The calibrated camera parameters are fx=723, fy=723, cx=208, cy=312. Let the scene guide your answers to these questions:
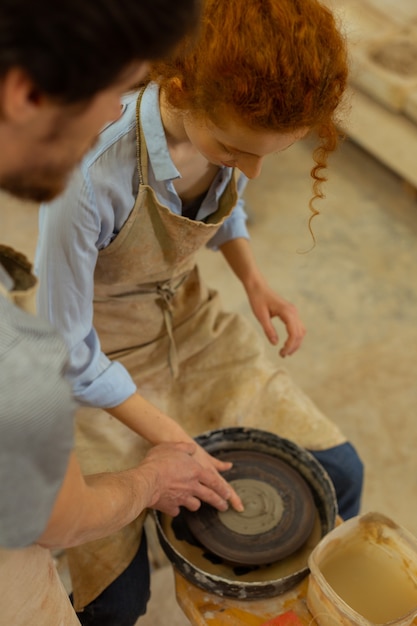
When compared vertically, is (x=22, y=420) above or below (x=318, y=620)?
above

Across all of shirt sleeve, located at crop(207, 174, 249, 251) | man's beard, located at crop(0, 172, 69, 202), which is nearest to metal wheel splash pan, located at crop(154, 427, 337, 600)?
shirt sleeve, located at crop(207, 174, 249, 251)

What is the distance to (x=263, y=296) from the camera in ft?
5.99

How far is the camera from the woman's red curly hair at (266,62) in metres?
1.15

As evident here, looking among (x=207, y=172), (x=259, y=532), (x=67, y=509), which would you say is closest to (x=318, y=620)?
(x=259, y=532)

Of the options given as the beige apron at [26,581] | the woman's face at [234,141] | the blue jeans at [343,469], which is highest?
the woman's face at [234,141]

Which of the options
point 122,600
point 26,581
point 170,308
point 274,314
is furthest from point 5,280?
point 274,314

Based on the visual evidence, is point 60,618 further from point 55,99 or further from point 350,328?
point 350,328

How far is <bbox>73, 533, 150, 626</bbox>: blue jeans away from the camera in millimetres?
1502

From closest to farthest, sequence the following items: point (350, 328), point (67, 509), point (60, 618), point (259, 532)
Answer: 1. point (67, 509)
2. point (60, 618)
3. point (259, 532)
4. point (350, 328)

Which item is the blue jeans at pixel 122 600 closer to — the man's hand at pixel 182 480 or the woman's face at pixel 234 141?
the man's hand at pixel 182 480

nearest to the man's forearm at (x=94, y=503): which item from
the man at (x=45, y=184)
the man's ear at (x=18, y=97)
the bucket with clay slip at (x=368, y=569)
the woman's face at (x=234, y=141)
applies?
the man at (x=45, y=184)

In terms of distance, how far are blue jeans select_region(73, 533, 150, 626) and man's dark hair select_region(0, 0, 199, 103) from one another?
1.11 meters

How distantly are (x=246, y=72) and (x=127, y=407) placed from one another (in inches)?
27.2

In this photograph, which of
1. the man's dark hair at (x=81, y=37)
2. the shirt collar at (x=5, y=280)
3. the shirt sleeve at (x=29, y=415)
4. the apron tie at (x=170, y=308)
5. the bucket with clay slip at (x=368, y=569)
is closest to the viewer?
the man's dark hair at (x=81, y=37)
